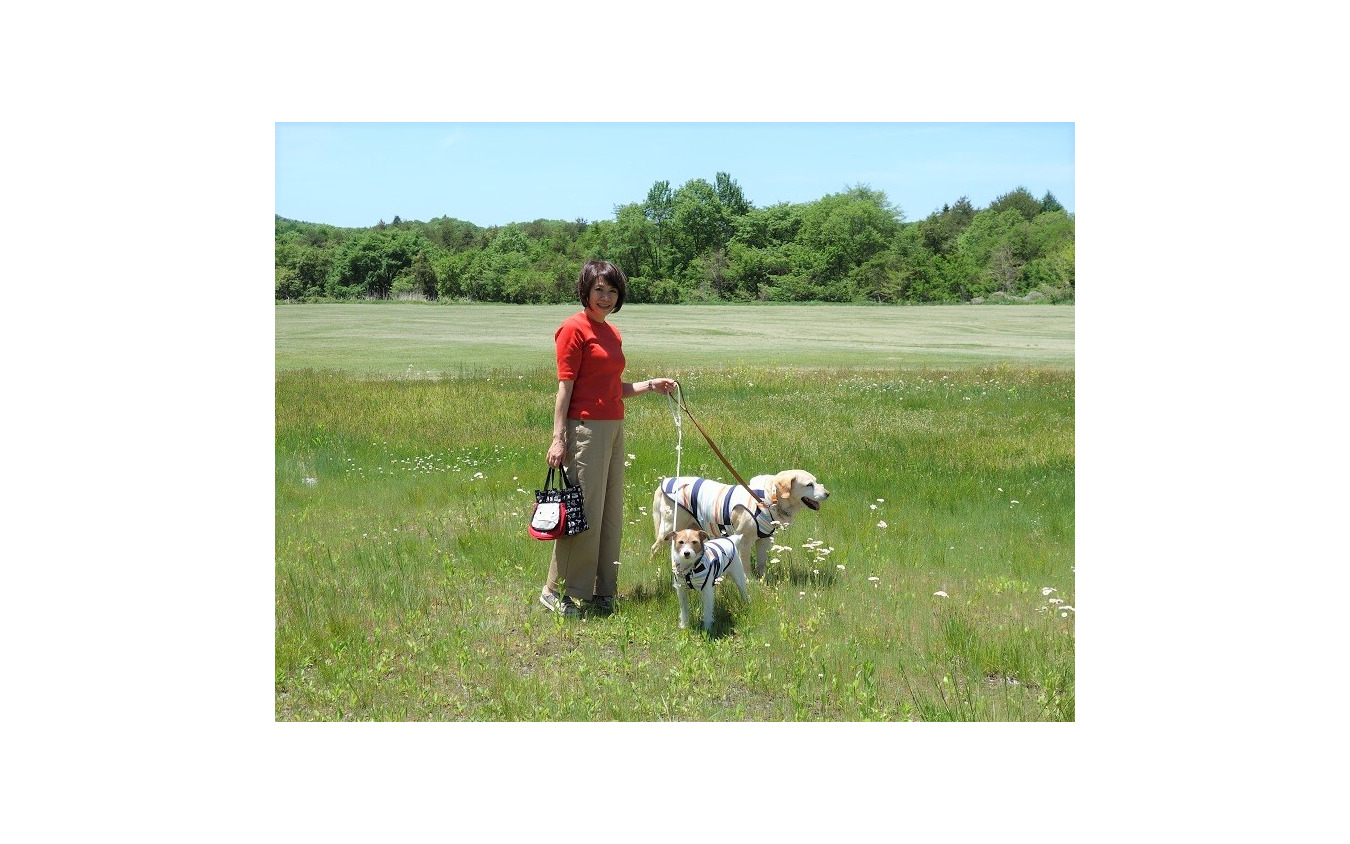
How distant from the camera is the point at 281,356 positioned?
63.5 ft

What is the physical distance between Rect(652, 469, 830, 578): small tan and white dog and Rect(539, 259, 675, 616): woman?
1.86 feet

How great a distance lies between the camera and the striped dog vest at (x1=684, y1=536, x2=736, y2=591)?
21.5 feet

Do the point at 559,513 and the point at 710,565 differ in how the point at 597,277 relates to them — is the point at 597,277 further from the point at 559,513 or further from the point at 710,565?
the point at 710,565

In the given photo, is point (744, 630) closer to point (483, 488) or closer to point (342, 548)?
point (342, 548)

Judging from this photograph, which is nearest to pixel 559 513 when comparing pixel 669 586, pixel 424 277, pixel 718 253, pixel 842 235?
pixel 669 586

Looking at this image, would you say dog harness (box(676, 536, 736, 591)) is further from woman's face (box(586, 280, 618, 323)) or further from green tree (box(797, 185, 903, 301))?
green tree (box(797, 185, 903, 301))

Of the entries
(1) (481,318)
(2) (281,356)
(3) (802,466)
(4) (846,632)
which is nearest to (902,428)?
(3) (802,466)

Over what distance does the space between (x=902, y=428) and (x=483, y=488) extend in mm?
6624

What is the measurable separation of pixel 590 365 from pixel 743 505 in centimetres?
182

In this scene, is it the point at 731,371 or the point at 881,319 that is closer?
the point at 731,371

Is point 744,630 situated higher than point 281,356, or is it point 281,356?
point 281,356

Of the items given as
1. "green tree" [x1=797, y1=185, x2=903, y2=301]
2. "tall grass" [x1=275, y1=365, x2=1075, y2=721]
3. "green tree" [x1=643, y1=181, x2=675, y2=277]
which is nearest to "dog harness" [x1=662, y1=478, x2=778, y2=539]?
"tall grass" [x1=275, y1=365, x2=1075, y2=721]

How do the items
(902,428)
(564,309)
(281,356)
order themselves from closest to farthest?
1. (902,428)
2. (281,356)
3. (564,309)

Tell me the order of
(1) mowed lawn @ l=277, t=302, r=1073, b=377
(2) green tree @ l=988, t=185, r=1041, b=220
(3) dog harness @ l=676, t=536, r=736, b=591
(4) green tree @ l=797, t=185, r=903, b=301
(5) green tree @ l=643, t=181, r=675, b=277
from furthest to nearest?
(5) green tree @ l=643, t=181, r=675, b=277 < (4) green tree @ l=797, t=185, r=903, b=301 < (1) mowed lawn @ l=277, t=302, r=1073, b=377 < (2) green tree @ l=988, t=185, r=1041, b=220 < (3) dog harness @ l=676, t=536, r=736, b=591
